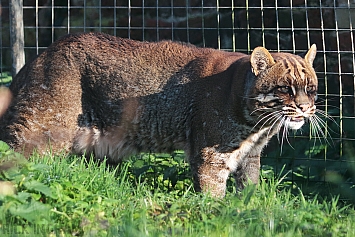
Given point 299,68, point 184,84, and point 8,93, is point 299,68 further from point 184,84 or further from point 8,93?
point 8,93

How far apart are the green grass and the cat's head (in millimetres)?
753

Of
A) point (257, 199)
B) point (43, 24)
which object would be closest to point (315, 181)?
point (257, 199)

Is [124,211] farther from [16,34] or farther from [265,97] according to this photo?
[16,34]

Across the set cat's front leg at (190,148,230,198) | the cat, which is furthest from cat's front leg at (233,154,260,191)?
cat's front leg at (190,148,230,198)

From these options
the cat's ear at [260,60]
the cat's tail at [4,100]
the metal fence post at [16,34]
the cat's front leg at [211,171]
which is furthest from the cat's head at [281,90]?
the metal fence post at [16,34]

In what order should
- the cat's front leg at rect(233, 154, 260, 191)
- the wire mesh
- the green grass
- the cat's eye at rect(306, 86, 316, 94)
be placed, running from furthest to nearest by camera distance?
the wire mesh
the cat's front leg at rect(233, 154, 260, 191)
the cat's eye at rect(306, 86, 316, 94)
the green grass

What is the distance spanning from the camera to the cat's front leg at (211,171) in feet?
23.0

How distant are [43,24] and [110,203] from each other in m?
5.14

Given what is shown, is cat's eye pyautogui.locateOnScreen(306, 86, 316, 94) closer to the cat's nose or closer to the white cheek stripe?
the cat's nose

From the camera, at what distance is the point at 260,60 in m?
6.95

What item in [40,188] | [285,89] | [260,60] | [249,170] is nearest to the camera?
[40,188]

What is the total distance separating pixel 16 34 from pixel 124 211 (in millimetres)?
4054

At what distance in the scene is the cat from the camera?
702 cm

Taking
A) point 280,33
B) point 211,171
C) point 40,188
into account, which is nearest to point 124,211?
point 40,188
